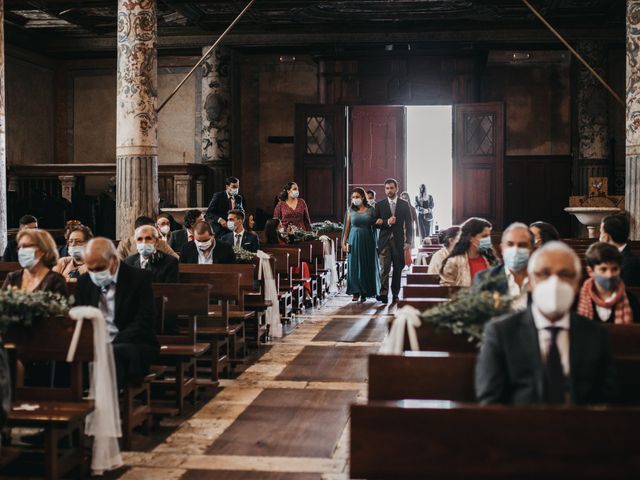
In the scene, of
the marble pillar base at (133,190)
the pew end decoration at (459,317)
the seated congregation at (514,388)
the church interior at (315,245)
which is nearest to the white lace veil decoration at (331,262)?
the church interior at (315,245)

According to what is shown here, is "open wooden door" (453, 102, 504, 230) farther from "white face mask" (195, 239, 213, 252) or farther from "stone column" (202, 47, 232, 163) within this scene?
"white face mask" (195, 239, 213, 252)

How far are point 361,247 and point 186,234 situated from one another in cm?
337

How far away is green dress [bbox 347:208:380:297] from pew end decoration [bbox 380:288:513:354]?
891 cm

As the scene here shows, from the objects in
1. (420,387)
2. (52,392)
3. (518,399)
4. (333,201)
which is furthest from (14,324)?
(333,201)

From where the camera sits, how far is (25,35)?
21250 millimetres

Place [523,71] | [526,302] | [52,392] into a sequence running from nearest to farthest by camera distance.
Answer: [526,302] < [52,392] < [523,71]

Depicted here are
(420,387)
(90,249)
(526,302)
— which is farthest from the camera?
(90,249)

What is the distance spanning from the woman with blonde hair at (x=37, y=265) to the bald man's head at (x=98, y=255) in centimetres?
46

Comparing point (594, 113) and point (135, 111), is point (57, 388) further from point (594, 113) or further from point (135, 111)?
point (594, 113)

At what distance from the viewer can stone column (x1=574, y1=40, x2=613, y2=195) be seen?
20.2 meters

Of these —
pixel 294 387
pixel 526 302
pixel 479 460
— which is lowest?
pixel 294 387

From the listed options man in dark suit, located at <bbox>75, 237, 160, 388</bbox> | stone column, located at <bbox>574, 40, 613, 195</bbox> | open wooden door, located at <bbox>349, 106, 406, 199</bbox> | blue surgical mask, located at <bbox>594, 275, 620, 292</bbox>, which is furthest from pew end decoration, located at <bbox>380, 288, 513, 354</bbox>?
stone column, located at <bbox>574, 40, 613, 195</bbox>

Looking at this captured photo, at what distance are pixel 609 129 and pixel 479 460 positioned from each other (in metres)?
19.0

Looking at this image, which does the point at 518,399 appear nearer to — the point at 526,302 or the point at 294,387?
the point at 526,302
